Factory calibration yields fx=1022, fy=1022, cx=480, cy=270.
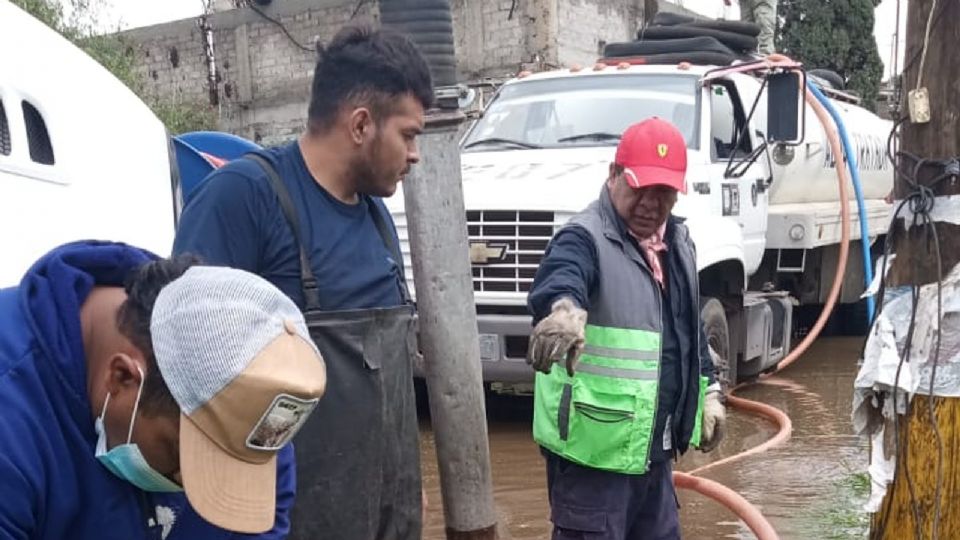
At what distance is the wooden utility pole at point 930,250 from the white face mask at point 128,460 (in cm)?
280

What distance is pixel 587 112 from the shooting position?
7289mm

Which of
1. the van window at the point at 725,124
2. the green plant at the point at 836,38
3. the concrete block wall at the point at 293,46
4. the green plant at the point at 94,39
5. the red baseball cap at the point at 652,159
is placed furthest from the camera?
the green plant at the point at 836,38

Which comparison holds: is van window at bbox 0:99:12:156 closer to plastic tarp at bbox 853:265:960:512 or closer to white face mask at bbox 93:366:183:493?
white face mask at bbox 93:366:183:493

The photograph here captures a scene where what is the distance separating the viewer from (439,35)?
3168 mm

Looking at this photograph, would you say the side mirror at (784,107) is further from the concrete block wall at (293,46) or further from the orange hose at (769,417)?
the concrete block wall at (293,46)

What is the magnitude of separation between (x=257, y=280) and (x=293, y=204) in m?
0.92

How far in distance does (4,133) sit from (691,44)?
6.84 metres

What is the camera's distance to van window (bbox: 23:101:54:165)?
2740mm

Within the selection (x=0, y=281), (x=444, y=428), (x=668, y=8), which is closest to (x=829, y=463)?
(x=444, y=428)

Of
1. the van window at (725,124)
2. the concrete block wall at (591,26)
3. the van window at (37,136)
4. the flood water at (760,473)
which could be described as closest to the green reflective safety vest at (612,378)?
the van window at (37,136)

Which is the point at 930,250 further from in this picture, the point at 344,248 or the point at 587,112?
the point at 587,112

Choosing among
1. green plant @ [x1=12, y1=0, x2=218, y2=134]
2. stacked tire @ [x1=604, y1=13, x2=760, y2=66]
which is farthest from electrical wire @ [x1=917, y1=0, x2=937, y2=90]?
green plant @ [x1=12, y1=0, x2=218, y2=134]

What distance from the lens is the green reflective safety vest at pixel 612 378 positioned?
2.99m

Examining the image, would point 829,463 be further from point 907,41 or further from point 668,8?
point 668,8
